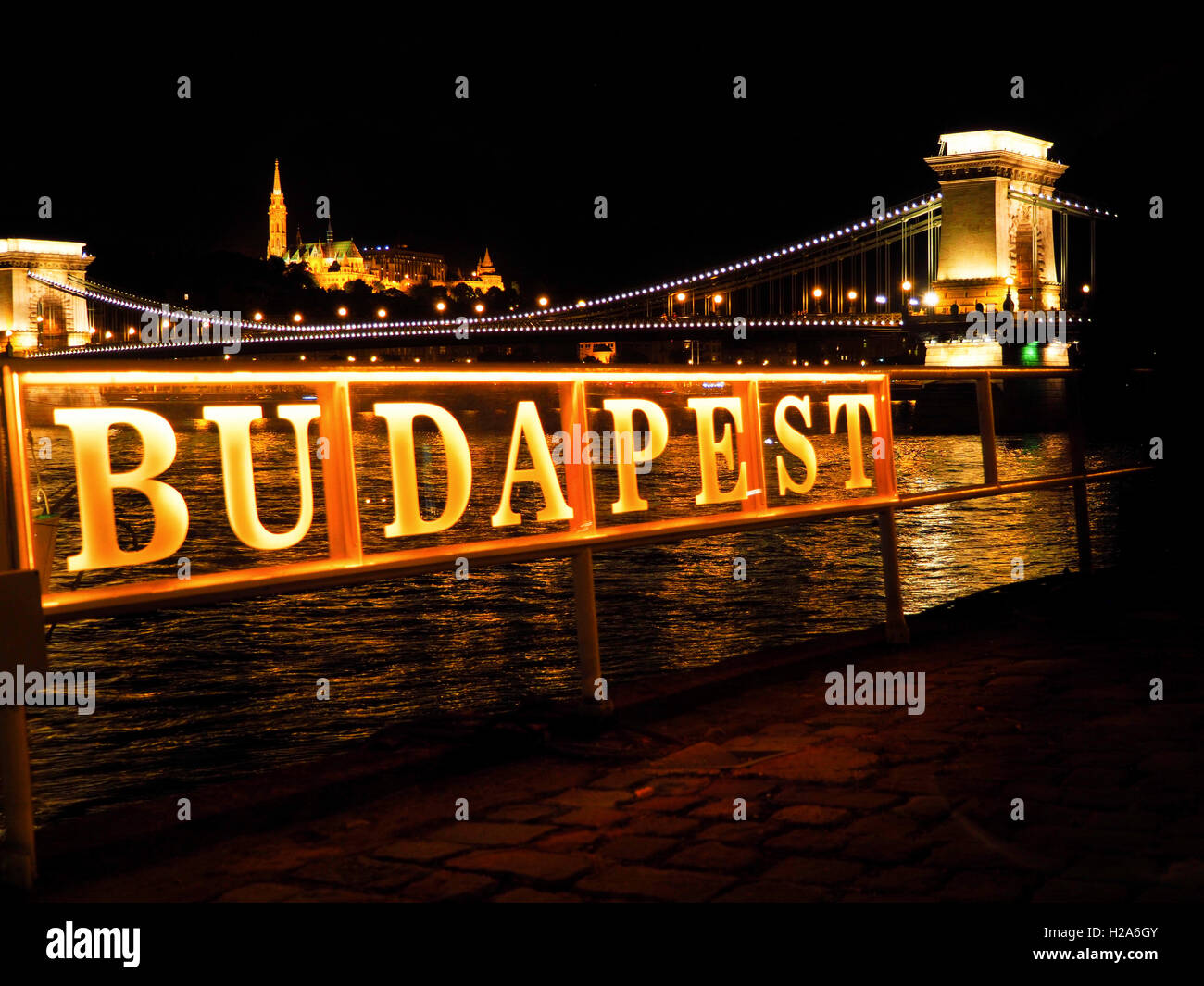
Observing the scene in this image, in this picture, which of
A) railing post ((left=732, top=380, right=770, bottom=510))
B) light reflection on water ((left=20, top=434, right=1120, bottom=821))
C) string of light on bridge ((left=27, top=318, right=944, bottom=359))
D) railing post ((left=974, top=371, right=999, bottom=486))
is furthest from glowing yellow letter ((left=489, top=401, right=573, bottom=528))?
string of light on bridge ((left=27, top=318, right=944, bottom=359))

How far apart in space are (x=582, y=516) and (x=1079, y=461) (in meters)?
4.03

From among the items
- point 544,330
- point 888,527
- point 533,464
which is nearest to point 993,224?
point 544,330

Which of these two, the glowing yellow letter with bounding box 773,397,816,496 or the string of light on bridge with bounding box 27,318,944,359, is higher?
the string of light on bridge with bounding box 27,318,944,359

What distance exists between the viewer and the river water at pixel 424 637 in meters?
5.52

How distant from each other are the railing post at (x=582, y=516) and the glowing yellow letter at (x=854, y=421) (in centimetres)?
126

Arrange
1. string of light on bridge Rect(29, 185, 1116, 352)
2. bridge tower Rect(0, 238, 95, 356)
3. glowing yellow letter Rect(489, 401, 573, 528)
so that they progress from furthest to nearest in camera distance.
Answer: bridge tower Rect(0, 238, 95, 356) < string of light on bridge Rect(29, 185, 1116, 352) < glowing yellow letter Rect(489, 401, 573, 528)

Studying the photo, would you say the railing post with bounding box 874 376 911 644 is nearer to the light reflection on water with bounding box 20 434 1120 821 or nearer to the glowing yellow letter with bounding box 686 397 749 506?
the glowing yellow letter with bounding box 686 397 749 506

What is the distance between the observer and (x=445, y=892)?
3.07 metres

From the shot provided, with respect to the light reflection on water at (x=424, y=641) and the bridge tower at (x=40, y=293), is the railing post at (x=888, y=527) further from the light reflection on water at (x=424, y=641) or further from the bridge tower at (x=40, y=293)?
the bridge tower at (x=40, y=293)

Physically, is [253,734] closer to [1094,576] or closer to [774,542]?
[1094,576]

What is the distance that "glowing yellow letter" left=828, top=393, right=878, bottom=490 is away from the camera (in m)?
5.50

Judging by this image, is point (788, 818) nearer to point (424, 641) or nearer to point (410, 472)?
point (410, 472)

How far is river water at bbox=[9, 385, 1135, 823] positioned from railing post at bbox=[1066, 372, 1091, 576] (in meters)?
1.39
